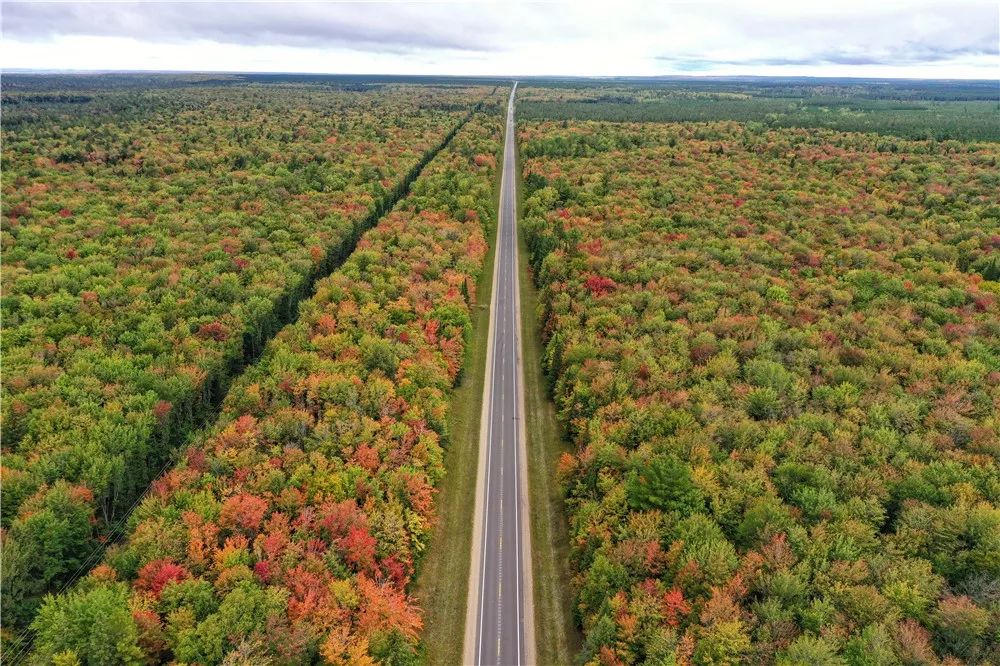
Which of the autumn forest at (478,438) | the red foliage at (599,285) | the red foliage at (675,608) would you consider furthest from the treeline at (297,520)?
the red foliage at (599,285)

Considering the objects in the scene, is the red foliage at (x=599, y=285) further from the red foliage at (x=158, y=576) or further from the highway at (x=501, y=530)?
the red foliage at (x=158, y=576)

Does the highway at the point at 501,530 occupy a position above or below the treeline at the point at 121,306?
below

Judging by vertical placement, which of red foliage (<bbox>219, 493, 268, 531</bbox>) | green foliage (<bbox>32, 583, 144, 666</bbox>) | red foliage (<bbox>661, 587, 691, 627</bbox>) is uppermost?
red foliage (<bbox>219, 493, 268, 531</bbox>)

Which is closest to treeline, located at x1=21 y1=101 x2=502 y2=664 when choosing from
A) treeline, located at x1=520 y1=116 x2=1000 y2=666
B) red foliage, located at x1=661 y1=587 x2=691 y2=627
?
treeline, located at x1=520 y1=116 x2=1000 y2=666

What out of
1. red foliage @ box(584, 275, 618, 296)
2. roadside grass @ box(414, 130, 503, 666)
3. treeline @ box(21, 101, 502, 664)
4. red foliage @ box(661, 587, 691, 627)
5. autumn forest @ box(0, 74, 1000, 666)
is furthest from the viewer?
red foliage @ box(584, 275, 618, 296)

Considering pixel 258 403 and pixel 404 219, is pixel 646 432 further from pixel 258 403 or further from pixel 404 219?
pixel 404 219

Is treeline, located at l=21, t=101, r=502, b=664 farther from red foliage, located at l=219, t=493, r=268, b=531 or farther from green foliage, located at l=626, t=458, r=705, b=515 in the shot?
green foliage, located at l=626, t=458, r=705, b=515
